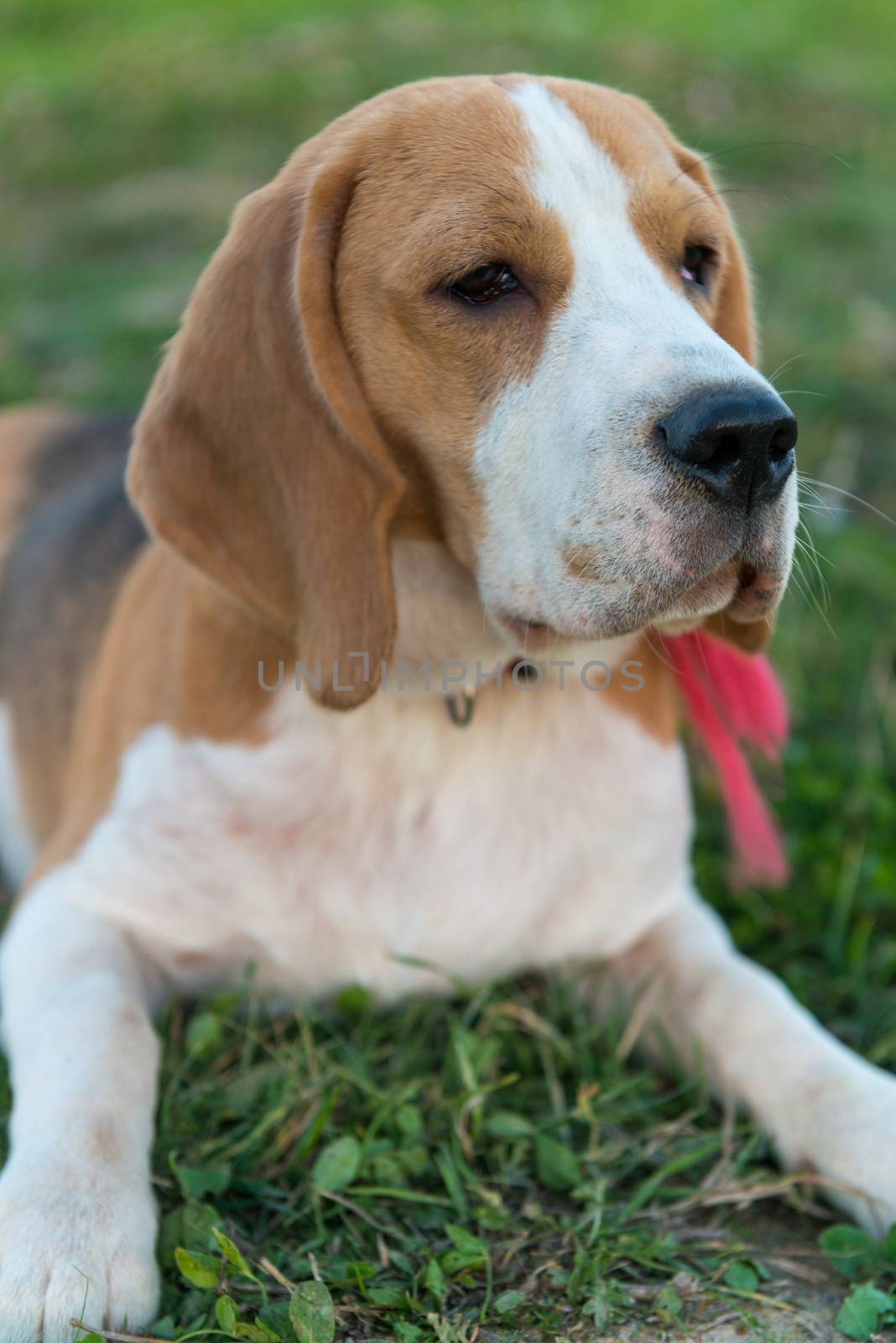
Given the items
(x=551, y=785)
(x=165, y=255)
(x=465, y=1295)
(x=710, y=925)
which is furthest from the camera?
(x=165, y=255)

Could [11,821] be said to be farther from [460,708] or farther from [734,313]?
[734,313]

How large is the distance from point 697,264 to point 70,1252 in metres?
2.14

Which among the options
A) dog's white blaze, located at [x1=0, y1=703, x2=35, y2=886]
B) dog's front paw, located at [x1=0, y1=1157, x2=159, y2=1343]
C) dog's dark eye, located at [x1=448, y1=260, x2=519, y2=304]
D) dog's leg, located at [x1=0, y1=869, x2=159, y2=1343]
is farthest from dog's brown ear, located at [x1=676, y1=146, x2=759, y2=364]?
dog's white blaze, located at [x1=0, y1=703, x2=35, y2=886]

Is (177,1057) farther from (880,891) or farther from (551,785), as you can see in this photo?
(880,891)

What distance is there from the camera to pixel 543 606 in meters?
2.54

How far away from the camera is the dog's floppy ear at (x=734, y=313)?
3.00 metres

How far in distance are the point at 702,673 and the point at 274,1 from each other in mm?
12845

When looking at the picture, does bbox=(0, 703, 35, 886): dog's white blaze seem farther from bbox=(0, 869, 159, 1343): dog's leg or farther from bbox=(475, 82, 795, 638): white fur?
bbox=(475, 82, 795, 638): white fur

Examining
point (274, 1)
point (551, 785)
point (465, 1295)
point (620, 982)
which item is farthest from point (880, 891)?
point (274, 1)

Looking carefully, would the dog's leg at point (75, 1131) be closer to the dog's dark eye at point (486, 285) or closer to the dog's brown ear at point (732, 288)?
the dog's dark eye at point (486, 285)

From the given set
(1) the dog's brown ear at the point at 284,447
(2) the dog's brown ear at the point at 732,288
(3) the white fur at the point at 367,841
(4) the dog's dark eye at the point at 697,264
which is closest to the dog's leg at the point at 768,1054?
(3) the white fur at the point at 367,841

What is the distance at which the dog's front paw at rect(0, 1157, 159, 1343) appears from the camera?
215 centimetres

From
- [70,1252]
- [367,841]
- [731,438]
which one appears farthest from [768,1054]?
[70,1252]

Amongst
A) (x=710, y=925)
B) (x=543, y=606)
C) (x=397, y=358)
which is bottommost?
(x=710, y=925)
